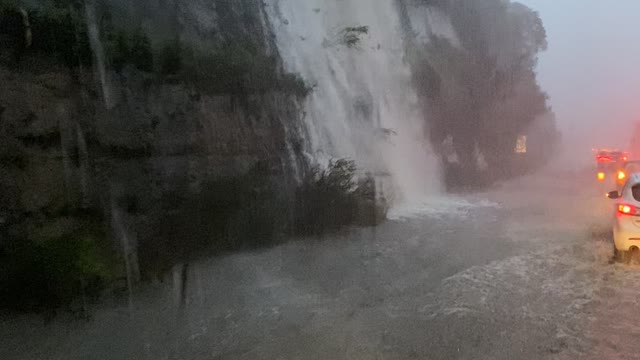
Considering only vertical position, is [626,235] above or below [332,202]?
below

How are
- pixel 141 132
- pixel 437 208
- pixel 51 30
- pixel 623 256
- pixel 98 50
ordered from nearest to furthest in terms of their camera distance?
pixel 51 30
pixel 98 50
pixel 141 132
pixel 623 256
pixel 437 208

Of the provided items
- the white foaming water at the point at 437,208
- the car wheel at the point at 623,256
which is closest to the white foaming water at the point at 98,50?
the car wheel at the point at 623,256

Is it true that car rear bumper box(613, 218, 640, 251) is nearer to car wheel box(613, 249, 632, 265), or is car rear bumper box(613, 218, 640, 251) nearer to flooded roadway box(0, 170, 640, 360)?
car wheel box(613, 249, 632, 265)

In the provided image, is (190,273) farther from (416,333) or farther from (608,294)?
(608,294)

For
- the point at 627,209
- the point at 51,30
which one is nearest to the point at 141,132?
the point at 51,30

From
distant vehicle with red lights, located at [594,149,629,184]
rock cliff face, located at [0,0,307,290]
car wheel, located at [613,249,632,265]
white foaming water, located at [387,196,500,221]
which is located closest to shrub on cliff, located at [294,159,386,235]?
rock cliff face, located at [0,0,307,290]

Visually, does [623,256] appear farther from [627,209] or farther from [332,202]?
[332,202]

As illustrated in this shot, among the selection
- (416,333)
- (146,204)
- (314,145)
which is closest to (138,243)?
(146,204)

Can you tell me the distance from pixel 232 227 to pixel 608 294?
221 inches

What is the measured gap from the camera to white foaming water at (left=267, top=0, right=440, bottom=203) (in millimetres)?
16719

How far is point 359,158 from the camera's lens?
62.7ft

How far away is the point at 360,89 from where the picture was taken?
20.6 metres

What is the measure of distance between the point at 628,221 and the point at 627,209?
0.20 m

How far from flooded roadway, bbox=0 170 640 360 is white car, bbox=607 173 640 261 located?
0.41 meters
